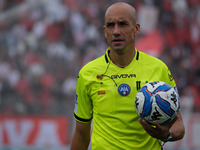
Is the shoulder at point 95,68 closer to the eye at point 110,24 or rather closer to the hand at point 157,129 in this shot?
the eye at point 110,24

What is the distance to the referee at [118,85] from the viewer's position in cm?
392

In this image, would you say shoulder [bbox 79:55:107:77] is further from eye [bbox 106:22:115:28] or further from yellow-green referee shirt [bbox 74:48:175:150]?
eye [bbox 106:22:115:28]

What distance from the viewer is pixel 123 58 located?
13.6 feet

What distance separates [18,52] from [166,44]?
17.1ft

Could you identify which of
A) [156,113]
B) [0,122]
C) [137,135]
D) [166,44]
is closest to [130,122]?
[137,135]

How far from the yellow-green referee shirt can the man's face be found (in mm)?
277

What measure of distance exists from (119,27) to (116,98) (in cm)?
74

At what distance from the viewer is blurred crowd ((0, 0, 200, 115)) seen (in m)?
12.3

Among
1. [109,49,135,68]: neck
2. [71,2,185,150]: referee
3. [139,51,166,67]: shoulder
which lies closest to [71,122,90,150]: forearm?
[71,2,185,150]: referee

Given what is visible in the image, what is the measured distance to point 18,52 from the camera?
1338 cm

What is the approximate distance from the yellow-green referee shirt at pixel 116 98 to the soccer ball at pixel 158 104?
0.42 metres

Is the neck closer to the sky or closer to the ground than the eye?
closer to the ground

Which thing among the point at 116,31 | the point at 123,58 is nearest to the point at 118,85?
the point at 123,58

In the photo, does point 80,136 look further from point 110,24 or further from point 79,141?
point 110,24
